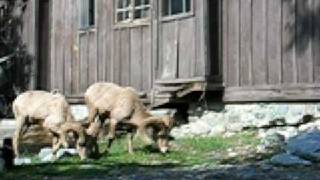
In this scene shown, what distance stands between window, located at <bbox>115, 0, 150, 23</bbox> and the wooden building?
0.08 feet

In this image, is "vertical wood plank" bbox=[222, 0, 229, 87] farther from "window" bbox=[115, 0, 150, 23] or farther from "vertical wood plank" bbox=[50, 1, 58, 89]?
"vertical wood plank" bbox=[50, 1, 58, 89]

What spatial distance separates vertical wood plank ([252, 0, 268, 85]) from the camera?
16.6m

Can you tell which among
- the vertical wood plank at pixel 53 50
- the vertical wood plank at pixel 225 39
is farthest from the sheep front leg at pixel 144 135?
the vertical wood plank at pixel 53 50

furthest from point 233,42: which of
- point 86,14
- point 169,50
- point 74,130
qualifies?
point 86,14

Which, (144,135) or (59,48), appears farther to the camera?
(59,48)

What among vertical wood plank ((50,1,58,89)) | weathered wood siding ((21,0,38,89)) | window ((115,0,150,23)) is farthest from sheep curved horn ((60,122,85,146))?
weathered wood siding ((21,0,38,89))

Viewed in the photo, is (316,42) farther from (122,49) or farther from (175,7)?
(122,49)

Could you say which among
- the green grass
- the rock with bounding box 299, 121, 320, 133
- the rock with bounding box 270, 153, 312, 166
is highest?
the rock with bounding box 299, 121, 320, 133

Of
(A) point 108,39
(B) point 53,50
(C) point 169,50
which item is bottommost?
(C) point 169,50

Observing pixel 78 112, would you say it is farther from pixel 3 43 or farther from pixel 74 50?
pixel 3 43

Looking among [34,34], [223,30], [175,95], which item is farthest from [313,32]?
[34,34]

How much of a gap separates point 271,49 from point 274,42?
0.50 feet

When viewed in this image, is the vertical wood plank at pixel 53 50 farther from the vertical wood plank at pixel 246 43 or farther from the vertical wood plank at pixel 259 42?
the vertical wood plank at pixel 259 42

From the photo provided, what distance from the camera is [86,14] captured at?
21.7 m
